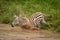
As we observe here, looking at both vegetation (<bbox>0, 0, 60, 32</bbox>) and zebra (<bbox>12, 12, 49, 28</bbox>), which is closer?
zebra (<bbox>12, 12, 49, 28</bbox>)

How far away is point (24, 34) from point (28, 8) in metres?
3.43

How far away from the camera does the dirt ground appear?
10.5m

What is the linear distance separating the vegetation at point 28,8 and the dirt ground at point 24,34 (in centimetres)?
101

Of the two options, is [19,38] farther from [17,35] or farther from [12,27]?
[12,27]

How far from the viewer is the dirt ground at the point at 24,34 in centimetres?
1054

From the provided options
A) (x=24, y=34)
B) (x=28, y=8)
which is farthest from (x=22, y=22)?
(x=28, y=8)

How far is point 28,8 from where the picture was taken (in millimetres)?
14359

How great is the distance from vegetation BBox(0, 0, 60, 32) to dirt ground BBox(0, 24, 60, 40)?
101 cm

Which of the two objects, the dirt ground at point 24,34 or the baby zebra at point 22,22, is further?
the baby zebra at point 22,22

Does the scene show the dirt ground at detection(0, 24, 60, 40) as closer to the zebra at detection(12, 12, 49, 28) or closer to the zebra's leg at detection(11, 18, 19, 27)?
the zebra's leg at detection(11, 18, 19, 27)

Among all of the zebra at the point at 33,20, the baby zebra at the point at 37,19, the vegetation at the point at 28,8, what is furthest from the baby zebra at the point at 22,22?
the vegetation at the point at 28,8

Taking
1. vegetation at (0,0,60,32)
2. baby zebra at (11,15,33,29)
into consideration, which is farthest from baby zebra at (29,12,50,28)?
vegetation at (0,0,60,32)

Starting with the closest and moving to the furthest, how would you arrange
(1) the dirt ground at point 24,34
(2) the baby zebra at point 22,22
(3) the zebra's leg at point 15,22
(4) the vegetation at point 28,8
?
(1) the dirt ground at point 24,34 → (2) the baby zebra at point 22,22 → (3) the zebra's leg at point 15,22 → (4) the vegetation at point 28,8

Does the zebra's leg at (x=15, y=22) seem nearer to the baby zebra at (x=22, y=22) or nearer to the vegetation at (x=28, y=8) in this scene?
the baby zebra at (x=22, y=22)
